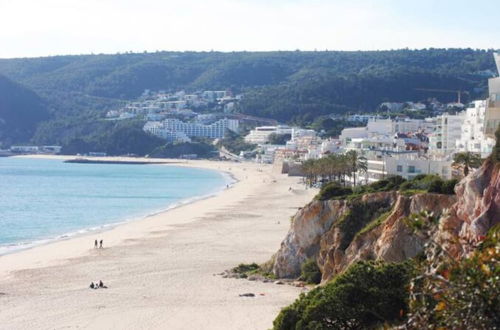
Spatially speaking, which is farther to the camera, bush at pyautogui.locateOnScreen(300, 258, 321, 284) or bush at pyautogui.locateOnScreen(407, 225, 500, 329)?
bush at pyautogui.locateOnScreen(300, 258, 321, 284)

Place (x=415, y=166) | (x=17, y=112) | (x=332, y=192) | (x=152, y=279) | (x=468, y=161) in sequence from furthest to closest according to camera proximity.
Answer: (x=17, y=112)
(x=415, y=166)
(x=468, y=161)
(x=152, y=279)
(x=332, y=192)

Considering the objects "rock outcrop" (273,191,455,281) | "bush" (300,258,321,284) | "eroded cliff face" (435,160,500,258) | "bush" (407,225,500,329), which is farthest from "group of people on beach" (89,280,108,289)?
"bush" (407,225,500,329)

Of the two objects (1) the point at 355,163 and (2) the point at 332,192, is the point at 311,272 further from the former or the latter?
(1) the point at 355,163

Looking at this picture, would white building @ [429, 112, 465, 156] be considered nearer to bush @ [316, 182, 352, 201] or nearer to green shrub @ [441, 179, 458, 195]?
bush @ [316, 182, 352, 201]

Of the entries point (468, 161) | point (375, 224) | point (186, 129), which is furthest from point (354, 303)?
point (186, 129)

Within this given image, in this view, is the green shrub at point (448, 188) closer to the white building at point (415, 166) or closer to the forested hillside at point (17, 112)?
the white building at point (415, 166)

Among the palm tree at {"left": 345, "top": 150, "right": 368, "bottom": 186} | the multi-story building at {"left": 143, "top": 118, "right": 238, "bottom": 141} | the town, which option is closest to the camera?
the town
